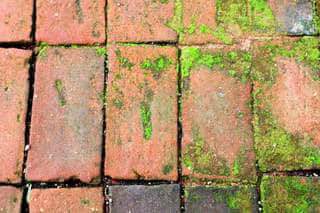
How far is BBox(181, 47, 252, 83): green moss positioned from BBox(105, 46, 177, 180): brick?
0.19 feet

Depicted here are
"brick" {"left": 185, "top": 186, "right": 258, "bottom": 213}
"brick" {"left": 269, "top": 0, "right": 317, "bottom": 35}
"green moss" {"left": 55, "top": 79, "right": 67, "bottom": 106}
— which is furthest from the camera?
"brick" {"left": 269, "top": 0, "right": 317, "bottom": 35}

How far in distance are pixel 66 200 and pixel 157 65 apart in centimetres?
73

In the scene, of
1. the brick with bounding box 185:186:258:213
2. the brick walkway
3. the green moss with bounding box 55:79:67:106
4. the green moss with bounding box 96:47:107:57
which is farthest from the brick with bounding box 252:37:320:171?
the green moss with bounding box 55:79:67:106

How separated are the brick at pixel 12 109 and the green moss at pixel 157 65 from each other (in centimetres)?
55

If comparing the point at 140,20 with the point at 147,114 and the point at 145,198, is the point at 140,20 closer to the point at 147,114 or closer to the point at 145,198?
the point at 147,114

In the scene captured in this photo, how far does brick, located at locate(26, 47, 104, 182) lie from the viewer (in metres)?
2.07

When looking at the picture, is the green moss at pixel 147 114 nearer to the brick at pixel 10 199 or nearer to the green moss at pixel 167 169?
the green moss at pixel 167 169

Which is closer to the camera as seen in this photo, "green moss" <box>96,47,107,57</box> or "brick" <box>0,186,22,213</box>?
"brick" <box>0,186,22,213</box>

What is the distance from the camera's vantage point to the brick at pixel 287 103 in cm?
209

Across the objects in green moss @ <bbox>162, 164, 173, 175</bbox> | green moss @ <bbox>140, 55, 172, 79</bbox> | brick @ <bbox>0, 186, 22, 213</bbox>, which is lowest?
brick @ <bbox>0, 186, 22, 213</bbox>

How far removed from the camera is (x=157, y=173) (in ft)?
6.79

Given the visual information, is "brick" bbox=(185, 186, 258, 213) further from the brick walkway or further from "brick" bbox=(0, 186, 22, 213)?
"brick" bbox=(0, 186, 22, 213)

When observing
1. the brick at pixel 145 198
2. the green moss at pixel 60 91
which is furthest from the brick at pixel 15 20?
the brick at pixel 145 198

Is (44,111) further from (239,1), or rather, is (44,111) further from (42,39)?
(239,1)
